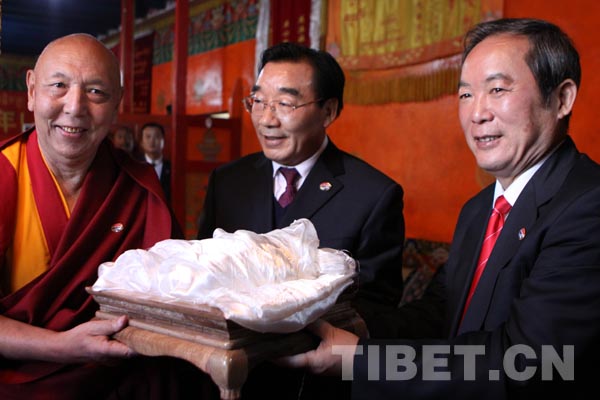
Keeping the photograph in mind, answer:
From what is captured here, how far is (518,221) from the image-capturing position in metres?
1.28

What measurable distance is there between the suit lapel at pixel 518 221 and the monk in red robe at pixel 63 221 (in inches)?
30.3

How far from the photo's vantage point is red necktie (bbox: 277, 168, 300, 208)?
2.02 m

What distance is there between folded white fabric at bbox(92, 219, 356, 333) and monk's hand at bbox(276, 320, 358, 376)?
6cm

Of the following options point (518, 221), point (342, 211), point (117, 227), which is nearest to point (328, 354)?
point (518, 221)

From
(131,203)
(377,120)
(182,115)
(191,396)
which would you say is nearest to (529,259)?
(191,396)

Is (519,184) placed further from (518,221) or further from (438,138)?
(438,138)

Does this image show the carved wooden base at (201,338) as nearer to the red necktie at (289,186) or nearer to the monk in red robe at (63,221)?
the monk in red robe at (63,221)

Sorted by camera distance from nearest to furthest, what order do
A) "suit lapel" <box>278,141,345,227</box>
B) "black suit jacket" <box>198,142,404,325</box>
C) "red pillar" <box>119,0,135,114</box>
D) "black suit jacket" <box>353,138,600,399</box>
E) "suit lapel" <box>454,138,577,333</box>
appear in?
"black suit jacket" <box>353,138,600,399</box>, "suit lapel" <box>454,138,577,333</box>, "black suit jacket" <box>198,142,404,325</box>, "suit lapel" <box>278,141,345,227</box>, "red pillar" <box>119,0,135,114</box>

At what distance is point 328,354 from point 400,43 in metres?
3.03

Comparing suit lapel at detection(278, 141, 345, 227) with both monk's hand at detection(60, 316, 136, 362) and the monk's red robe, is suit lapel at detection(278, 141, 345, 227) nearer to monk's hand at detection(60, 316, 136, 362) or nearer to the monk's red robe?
the monk's red robe

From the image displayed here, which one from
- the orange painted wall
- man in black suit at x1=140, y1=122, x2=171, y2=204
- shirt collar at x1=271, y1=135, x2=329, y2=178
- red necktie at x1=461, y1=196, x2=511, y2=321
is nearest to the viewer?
red necktie at x1=461, y1=196, x2=511, y2=321

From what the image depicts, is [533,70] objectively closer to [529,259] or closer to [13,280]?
Answer: [529,259]

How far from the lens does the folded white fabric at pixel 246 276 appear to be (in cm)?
100

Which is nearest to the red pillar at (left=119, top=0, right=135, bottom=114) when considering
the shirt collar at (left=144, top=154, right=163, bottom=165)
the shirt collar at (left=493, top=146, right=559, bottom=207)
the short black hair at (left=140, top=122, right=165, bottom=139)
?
the short black hair at (left=140, top=122, right=165, bottom=139)
